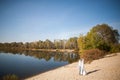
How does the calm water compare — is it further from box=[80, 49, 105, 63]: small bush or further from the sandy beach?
box=[80, 49, 105, 63]: small bush

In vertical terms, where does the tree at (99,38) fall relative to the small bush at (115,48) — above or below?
above

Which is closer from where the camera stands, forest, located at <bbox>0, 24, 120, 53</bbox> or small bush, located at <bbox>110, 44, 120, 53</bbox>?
forest, located at <bbox>0, 24, 120, 53</bbox>

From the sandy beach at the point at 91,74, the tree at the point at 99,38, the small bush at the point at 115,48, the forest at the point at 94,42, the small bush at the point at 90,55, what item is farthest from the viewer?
the small bush at the point at 115,48

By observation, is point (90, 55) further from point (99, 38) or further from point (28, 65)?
point (28, 65)

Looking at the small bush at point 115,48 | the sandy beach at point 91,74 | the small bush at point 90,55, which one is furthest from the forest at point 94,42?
the sandy beach at point 91,74

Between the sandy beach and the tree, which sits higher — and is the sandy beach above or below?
below

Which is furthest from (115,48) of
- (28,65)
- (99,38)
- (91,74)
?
(91,74)

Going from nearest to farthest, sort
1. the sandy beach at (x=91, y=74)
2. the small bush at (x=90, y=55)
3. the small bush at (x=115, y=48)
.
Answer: the sandy beach at (x=91, y=74) → the small bush at (x=90, y=55) → the small bush at (x=115, y=48)

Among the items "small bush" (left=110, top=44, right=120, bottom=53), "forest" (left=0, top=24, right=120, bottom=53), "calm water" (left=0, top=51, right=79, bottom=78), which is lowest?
"calm water" (left=0, top=51, right=79, bottom=78)

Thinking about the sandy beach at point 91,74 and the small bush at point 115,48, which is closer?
the sandy beach at point 91,74

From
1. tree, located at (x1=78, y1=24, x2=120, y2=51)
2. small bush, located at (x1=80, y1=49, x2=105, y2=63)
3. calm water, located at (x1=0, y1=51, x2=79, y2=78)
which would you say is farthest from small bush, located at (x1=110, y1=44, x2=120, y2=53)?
small bush, located at (x1=80, y1=49, x2=105, y2=63)

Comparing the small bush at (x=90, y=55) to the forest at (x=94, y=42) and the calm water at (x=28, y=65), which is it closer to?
the forest at (x=94, y=42)

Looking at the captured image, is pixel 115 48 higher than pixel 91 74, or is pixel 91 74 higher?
pixel 115 48

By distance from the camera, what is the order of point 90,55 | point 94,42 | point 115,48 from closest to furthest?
point 90,55, point 94,42, point 115,48
